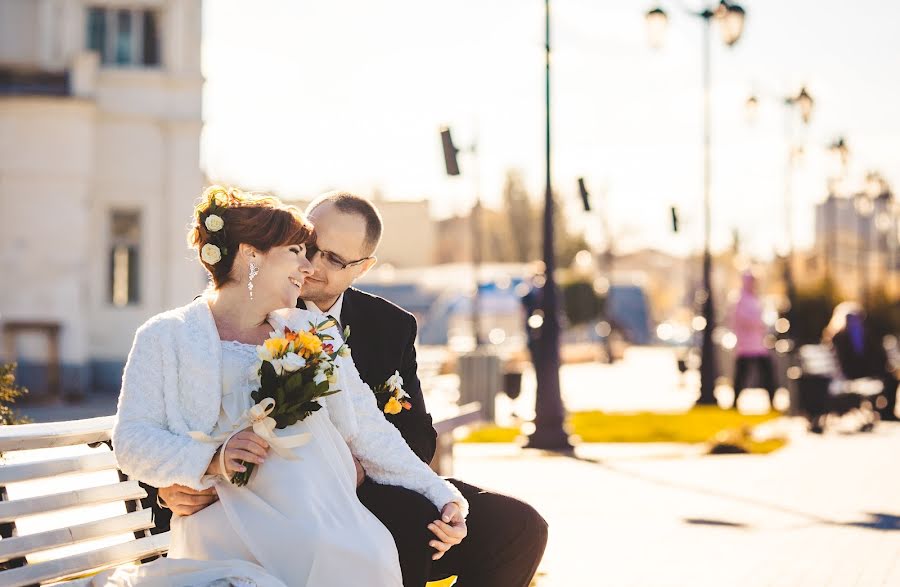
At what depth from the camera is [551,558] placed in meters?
8.46

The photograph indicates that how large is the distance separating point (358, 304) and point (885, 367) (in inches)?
745

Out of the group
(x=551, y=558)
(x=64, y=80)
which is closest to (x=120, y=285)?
(x=64, y=80)

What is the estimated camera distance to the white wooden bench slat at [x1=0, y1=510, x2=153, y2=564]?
13.7 ft

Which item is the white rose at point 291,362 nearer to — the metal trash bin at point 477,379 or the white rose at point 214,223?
the white rose at point 214,223

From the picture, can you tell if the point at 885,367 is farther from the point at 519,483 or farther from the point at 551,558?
the point at 551,558

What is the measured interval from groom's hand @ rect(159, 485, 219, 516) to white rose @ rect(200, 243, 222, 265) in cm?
71

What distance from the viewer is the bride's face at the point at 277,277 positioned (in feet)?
14.8

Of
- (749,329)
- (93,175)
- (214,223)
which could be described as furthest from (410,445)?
(93,175)

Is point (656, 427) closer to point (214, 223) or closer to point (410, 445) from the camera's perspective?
point (410, 445)

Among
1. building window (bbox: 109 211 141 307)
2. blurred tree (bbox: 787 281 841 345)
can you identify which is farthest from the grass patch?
blurred tree (bbox: 787 281 841 345)

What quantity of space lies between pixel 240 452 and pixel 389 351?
1.14 meters

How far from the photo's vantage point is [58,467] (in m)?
4.55

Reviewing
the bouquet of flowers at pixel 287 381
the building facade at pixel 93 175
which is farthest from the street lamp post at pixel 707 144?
the bouquet of flowers at pixel 287 381

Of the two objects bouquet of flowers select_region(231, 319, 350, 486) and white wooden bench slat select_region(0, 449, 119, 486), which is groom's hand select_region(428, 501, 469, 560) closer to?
bouquet of flowers select_region(231, 319, 350, 486)
